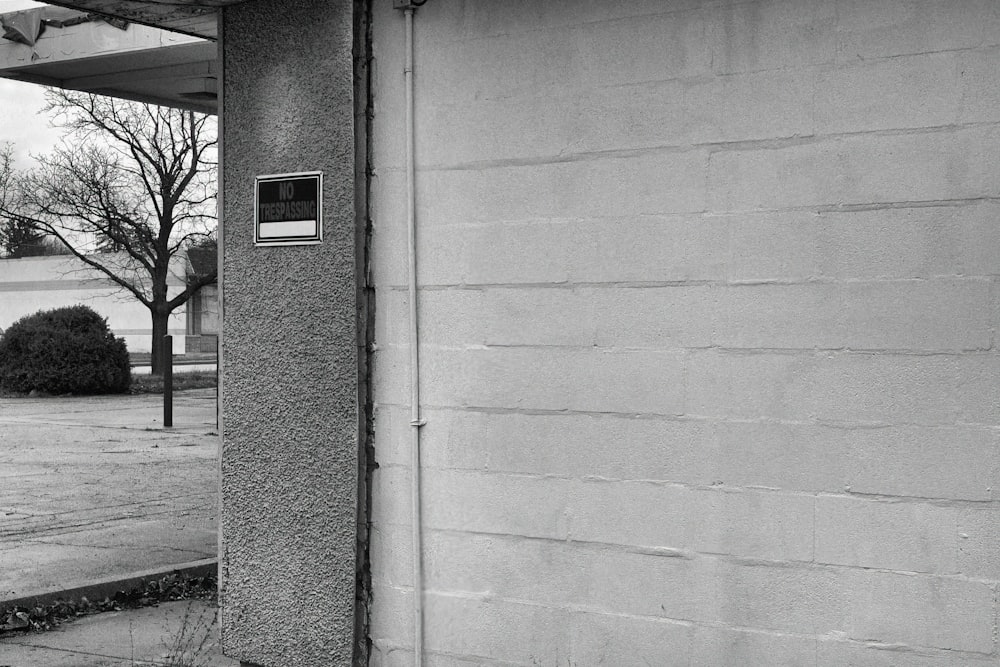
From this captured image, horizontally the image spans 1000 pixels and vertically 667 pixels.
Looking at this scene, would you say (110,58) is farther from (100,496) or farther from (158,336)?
(158,336)

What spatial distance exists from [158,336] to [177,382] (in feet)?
13.3

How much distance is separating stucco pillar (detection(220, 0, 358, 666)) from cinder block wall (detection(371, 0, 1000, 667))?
177 millimetres

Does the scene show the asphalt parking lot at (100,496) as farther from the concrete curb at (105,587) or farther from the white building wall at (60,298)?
the white building wall at (60,298)

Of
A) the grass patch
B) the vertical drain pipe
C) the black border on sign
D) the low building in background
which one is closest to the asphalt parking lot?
the black border on sign

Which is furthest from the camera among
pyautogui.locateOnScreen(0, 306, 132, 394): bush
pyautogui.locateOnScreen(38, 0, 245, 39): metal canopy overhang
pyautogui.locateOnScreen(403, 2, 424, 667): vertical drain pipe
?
pyautogui.locateOnScreen(0, 306, 132, 394): bush

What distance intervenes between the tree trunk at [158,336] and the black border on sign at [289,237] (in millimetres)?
27198

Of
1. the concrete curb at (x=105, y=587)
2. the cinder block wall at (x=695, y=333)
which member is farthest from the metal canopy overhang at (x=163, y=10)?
the concrete curb at (x=105, y=587)

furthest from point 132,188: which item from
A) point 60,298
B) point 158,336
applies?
point 60,298

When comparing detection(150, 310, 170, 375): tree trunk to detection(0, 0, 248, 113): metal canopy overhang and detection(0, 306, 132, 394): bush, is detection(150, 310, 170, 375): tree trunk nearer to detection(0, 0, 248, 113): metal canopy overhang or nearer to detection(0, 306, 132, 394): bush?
detection(0, 306, 132, 394): bush

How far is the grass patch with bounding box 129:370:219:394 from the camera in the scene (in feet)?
91.7

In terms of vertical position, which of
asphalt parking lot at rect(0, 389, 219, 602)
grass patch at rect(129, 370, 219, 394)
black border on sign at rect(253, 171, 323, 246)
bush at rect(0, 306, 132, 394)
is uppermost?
black border on sign at rect(253, 171, 323, 246)

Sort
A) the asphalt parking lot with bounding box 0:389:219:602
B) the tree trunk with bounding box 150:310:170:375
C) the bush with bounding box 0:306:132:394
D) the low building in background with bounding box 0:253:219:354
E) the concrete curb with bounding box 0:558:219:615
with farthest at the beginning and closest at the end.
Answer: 1. the low building in background with bounding box 0:253:219:354
2. the tree trunk with bounding box 150:310:170:375
3. the bush with bounding box 0:306:132:394
4. the asphalt parking lot with bounding box 0:389:219:602
5. the concrete curb with bounding box 0:558:219:615

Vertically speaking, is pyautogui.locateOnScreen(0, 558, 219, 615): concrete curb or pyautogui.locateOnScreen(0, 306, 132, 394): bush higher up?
pyautogui.locateOnScreen(0, 306, 132, 394): bush

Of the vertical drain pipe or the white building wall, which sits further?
the white building wall
